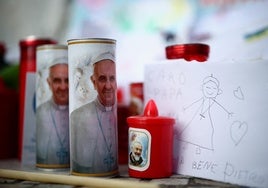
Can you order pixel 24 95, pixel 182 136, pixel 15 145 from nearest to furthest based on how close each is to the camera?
pixel 182 136, pixel 24 95, pixel 15 145

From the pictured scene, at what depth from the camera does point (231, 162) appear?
0.73 metres

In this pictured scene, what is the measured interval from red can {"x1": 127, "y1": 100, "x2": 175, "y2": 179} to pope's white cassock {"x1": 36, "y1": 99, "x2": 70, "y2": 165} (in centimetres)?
17

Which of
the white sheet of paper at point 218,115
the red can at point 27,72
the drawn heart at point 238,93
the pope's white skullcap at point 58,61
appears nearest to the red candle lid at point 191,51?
the white sheet of paper at point 218,115

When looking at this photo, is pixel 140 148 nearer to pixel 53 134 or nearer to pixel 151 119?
pixel 151 119

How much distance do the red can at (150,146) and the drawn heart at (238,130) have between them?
130 mm

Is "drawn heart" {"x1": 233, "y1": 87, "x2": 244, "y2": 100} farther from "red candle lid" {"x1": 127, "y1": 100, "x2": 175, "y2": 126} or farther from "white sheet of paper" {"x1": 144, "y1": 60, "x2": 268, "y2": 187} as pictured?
"red candle lid" {"x1": 127, "y1": 100, "x2": 175, "y2": 126}

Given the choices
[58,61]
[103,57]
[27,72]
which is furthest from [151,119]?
[27,72]

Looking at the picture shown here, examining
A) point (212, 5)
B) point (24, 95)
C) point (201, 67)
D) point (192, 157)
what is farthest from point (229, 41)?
point (24, 95)

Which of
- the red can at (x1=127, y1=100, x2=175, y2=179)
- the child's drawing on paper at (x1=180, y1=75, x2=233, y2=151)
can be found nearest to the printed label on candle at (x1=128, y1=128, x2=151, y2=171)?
the red can at (x1=127, y1=100, x2=175, y2=179)

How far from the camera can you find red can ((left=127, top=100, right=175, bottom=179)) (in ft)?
Answer: 2.50

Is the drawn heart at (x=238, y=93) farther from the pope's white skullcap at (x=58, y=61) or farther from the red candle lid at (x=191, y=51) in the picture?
the pope's white skullcap at (x=58, y=61)

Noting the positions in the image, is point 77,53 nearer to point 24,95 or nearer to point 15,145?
point 24,95

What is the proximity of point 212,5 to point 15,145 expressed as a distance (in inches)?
28.5

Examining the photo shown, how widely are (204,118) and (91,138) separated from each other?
0.24 metres
